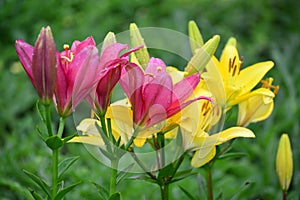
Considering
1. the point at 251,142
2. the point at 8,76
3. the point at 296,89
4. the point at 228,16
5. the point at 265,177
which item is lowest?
the point at 265,177

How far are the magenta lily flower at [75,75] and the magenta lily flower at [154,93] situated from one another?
0.15 ft

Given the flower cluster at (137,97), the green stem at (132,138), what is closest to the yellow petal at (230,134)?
the flower cluster at (137,97)

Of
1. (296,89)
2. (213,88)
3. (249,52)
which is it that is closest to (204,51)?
(213,88)

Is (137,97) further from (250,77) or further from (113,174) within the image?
(250,77)

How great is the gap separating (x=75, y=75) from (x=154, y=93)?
3.6 inches

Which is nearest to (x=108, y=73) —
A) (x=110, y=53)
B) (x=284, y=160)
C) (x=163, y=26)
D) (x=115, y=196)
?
(x=110, y=53)

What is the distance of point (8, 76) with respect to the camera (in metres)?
1.72

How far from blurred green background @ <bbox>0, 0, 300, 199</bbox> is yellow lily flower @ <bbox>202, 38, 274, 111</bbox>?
6.3 inches

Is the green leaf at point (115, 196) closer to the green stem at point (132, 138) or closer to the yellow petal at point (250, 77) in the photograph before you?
the green stem at point (132, 138)

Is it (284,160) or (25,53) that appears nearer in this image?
(25,53)

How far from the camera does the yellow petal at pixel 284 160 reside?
880 mm

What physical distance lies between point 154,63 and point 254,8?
74.6 inches

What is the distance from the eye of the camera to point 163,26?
2150mm

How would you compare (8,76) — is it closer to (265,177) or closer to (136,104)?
(265,177)
